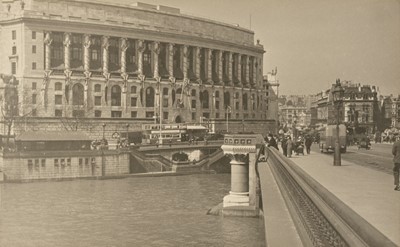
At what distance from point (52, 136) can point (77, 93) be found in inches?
553

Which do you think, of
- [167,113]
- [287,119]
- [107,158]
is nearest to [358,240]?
[107,158]

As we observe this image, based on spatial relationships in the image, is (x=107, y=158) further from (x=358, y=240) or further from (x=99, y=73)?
(x=358, y=240)

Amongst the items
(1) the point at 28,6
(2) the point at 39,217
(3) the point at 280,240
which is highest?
(1) the point at 28,6

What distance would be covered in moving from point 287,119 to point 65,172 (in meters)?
66.1

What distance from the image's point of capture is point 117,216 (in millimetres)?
23094

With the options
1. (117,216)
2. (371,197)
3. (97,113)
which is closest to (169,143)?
(97,113)

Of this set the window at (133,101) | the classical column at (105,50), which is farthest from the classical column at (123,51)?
the window at (133,101)

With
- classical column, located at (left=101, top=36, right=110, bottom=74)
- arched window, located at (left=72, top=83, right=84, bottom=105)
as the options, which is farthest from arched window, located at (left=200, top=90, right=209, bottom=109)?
arched window, located at (left=72, top=83, right=84, bottom=105)

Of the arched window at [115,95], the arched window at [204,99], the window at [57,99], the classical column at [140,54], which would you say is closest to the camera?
the window at [57,99]

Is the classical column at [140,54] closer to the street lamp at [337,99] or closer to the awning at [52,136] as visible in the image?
the awning at [52,136]

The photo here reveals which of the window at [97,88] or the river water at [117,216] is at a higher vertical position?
the window at [97,88]

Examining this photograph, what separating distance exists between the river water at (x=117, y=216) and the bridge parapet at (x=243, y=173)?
419 mm

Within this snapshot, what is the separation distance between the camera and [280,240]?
7.48 metres

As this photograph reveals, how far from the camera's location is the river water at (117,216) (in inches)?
704
